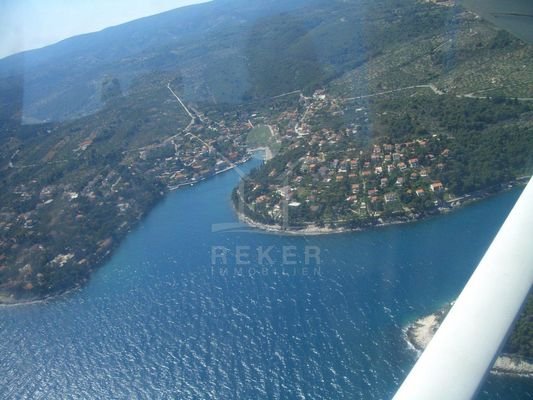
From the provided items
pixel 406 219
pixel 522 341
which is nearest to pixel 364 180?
pixel 406 219

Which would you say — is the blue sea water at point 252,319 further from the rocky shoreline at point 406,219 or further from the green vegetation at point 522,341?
the green vegetation at point 522,341

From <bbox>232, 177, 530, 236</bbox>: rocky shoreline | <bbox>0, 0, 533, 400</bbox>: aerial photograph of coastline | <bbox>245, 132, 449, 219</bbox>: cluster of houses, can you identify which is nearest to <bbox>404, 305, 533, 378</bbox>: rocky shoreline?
<bbox>0, 0, 533, 400</bbox>: aerial photograph of coastline

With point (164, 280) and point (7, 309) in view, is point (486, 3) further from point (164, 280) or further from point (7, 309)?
point (7, 309)

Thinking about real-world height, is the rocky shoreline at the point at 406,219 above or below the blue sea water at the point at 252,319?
above

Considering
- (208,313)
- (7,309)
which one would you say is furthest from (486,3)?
(7,309)

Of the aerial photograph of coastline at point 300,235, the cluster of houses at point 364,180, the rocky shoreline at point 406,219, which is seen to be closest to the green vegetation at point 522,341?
the aerial photograph of coastline at point 300,235

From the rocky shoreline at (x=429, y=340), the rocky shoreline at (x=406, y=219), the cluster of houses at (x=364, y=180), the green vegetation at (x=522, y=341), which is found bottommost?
the rocky shoreline at (x=429, y=340)
